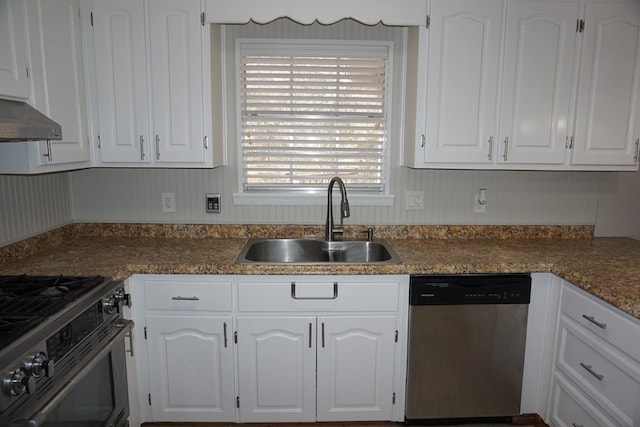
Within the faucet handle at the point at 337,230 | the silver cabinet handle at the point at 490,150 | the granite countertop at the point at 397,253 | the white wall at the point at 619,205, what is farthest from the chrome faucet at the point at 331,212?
the white wall at the point at 619,205

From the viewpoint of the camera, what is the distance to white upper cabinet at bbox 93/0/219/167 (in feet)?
6.77

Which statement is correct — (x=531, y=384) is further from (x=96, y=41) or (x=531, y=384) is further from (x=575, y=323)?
(x=96, y=41)

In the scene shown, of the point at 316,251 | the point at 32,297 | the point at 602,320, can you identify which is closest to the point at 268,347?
the point at 316,251

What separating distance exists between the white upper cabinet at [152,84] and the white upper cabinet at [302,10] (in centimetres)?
11

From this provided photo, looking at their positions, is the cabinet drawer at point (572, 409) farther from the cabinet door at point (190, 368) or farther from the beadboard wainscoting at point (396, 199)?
the cabinet door at point (190, 368)

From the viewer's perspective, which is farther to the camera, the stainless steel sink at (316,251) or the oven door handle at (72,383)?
the stainless steel sink at (316,251)

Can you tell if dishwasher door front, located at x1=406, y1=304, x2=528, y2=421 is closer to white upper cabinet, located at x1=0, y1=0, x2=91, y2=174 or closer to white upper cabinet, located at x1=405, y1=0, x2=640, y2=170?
white upper cabinet, located at x1=405, y1=0, x2=640, y2=170

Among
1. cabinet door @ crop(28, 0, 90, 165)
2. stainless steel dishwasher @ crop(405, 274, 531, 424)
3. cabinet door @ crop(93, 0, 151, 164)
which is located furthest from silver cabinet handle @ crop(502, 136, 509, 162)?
cabinet door @ crop(28, 0, 90, 165)

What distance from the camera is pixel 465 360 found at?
2062 mm

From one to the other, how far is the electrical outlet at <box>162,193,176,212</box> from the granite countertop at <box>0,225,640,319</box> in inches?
4.6

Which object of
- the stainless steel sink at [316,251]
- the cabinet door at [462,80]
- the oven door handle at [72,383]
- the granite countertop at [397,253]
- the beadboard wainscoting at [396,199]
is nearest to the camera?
→ the oven door handle at [72,383]

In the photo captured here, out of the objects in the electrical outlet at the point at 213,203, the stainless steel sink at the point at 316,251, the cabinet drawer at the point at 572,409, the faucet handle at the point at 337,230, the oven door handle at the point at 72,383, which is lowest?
the cabinet drawer at the point at 572,409

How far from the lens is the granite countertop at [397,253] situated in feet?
6.18

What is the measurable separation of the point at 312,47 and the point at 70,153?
54.0 inches
